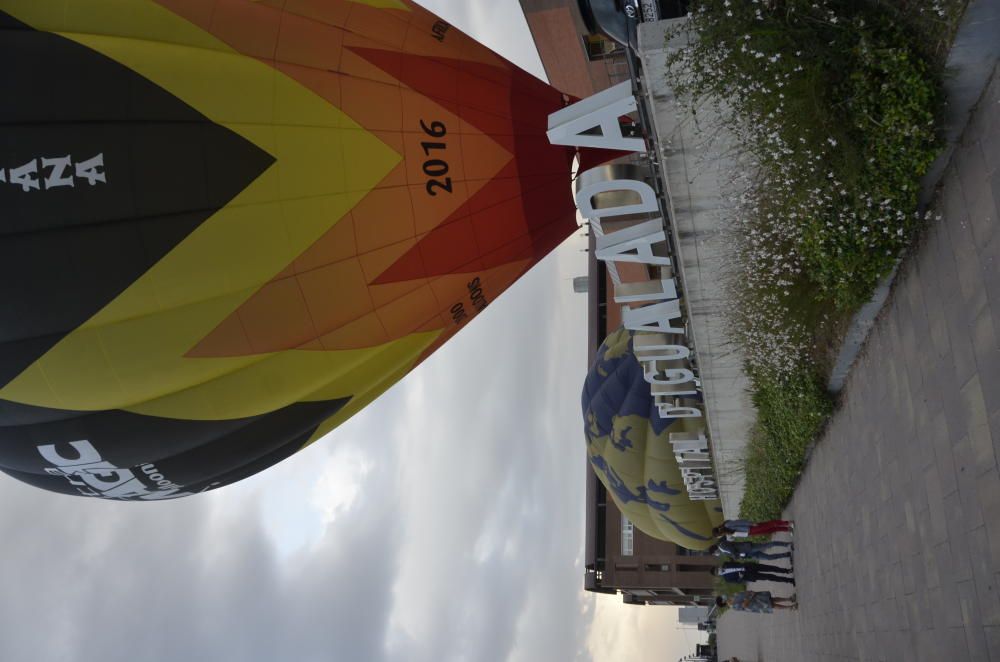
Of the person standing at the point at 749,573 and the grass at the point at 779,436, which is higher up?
the grass at the point at 779,436

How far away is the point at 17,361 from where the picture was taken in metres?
8.00

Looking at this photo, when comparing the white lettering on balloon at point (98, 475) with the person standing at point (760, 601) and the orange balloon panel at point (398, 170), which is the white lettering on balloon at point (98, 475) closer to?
the orange balloon panel at point (398, 170)

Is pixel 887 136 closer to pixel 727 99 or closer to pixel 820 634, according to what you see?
pixel 727 99

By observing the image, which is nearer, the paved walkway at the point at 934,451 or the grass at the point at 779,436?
the paved walkway at the point at 934,451

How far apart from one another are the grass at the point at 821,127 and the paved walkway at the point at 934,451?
0.45 metres

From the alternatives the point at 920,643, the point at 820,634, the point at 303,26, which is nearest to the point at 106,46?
the point at 303,26

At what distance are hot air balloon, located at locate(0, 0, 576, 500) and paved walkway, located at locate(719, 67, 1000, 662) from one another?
4474mm

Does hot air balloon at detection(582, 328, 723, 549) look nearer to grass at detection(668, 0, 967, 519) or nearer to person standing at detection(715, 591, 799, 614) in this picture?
person standing at detection(715, 591, 799, 614)

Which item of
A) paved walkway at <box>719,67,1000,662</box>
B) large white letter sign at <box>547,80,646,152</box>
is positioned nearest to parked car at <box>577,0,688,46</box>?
large white letter sign at <box>547,80,646,152</box>

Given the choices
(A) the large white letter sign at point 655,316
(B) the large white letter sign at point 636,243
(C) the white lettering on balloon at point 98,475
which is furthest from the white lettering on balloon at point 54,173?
(A) the large white letter sign at point 655,316

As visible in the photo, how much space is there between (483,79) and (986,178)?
5532mm

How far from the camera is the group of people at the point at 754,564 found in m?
13.8

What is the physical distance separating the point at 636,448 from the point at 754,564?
207 inches

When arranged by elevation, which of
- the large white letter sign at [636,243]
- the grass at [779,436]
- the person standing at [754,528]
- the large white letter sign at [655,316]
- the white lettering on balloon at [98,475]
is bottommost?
the white lettering on balloon at [98,475]
